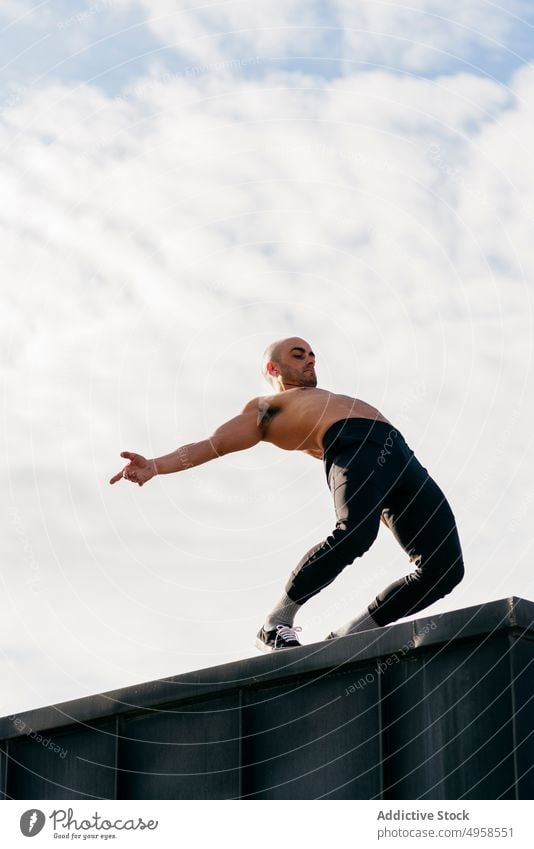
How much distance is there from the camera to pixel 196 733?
10.8 m

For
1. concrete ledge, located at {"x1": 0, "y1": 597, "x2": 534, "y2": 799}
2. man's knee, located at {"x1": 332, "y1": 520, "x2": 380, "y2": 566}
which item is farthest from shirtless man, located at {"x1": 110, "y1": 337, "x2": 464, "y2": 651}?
concrete ledge, located at {"x1": 0, "y1": 597, "x2": 534, "y2": 799}

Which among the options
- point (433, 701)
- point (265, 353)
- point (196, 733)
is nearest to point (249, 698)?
point (196, 733)

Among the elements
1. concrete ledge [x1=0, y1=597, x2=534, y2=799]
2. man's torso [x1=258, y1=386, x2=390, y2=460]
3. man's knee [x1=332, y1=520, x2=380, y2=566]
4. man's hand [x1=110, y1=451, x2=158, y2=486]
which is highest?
man's torso [x1=258, y1=386, x2=390, y2=460]

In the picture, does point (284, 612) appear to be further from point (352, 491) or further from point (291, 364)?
point (291, 364)

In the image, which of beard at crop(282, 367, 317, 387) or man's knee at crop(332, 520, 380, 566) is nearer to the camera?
man's knee at crop(332, 520, 380, 566)

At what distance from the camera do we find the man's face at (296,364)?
41.6 ft

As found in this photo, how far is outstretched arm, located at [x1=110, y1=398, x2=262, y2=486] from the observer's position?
11.7 metres

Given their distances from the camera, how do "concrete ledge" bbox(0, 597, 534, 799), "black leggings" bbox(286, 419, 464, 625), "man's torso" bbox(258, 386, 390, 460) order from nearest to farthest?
1. "concrete ledge" bbox(0, 597, 534, 799)
2. "black leggings" bbox(286, 419, 464, 625)
3. "man's torso" bbox(258, 386, 390, 460)

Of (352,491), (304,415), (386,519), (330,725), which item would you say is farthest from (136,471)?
(330,725)

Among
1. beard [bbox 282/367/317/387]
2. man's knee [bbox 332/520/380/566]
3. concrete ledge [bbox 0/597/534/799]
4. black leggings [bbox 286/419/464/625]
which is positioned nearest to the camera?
concrete ledge [bbox 0/597/534/799]

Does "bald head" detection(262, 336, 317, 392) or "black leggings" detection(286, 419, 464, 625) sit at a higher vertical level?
"bald head" detection(262, 336, 317, 392)

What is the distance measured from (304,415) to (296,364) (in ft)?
2.36

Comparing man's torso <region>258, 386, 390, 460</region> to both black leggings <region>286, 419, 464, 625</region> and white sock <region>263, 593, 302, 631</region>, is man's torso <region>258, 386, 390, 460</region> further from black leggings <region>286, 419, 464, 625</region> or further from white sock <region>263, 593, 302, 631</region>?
white sock <region>263, 593, 302, 631</region>

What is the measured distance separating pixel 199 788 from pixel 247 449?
10.8 ft
